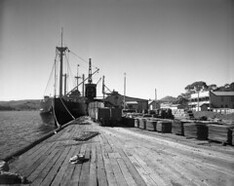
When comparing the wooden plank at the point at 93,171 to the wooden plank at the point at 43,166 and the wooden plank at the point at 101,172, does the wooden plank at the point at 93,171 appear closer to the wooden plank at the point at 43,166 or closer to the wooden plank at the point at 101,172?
the wooden plank at the point at 101,172

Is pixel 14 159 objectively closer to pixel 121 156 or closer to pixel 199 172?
pixel 121 156

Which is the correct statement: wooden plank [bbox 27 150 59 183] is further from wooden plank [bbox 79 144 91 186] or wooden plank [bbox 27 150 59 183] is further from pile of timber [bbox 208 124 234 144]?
pile of timber [bbox 208 124 234 144]

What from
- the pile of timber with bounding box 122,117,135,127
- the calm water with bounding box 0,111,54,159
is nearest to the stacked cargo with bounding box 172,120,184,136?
the pile of timber with bounding box 122,117,135,127

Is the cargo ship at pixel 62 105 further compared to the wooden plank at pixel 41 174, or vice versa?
the cargo ship at pixel 62 105

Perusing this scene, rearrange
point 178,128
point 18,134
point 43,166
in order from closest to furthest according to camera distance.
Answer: point 43,166, point 178,128, point 18,134

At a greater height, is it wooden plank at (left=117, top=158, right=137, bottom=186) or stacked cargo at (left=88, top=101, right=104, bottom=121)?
stacked cargo at (left=88, top=101, right=104, bottom=121)

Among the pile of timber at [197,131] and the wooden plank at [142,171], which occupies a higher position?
the pile of timber at [197,131]

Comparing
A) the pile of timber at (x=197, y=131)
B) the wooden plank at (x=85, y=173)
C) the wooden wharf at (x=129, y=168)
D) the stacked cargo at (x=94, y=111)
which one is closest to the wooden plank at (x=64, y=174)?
the wooden wharf at (x=129, y=168)

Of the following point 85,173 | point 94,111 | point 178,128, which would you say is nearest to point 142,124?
point 178,128

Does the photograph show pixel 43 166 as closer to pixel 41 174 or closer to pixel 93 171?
pixel 41 174

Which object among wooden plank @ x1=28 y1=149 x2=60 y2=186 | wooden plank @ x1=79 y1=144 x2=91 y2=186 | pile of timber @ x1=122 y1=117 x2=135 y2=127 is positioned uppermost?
pile of timber @ x1=122 y1=117 x2=135 y2=127

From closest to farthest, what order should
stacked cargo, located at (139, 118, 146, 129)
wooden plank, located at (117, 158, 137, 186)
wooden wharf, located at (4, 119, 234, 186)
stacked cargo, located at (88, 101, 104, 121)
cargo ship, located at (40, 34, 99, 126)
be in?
wooden plank, located at (117, 158, 137, 186) < wooden wharf, located at (4, 119, 234, 186) < stacked cargo, located at (139, 118, 146, 129) < stacked cargo, located at (88, 101, 104, 121) < cargo ship, located at (40, 34, 99, 126)

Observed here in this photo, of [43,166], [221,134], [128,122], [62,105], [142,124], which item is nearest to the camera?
[43,166]

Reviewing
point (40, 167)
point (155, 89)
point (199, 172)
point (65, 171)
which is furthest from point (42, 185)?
point (155, 89)
